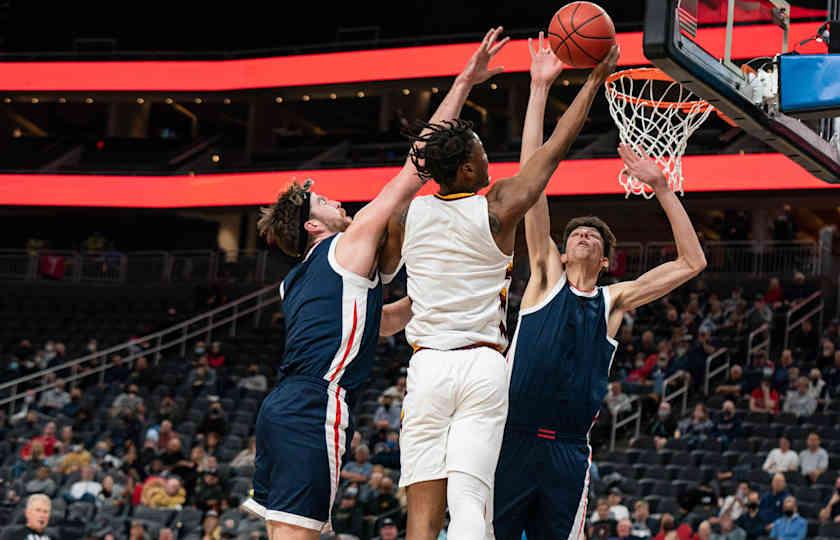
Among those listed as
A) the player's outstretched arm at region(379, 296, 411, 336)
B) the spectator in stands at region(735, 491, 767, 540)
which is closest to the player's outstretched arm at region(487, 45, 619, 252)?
the player's outstretched arm at region(379, 296, 411, 336)

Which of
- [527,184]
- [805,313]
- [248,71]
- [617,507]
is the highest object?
[248,71]

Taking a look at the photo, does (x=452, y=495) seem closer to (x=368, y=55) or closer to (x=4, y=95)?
(x=368, y=55)

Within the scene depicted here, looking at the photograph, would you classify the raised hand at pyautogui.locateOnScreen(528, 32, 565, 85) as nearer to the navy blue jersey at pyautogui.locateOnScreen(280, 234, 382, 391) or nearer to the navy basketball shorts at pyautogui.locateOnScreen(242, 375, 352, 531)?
the navy blue jersey at pyautogui.locateOnScreen(280, 234, 382, 391)

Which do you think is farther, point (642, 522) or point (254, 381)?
point (254, 381)

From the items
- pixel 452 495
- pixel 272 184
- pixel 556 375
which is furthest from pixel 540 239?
pixel 272 184

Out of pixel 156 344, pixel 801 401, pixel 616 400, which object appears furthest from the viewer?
pixel 156 344

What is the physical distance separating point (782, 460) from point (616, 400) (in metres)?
2.94

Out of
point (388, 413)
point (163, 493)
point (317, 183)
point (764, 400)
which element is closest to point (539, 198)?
point (764, 400)

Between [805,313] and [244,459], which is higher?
[805,313]

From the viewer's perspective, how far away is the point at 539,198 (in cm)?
511

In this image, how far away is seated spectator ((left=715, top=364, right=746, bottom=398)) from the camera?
52.0 ft

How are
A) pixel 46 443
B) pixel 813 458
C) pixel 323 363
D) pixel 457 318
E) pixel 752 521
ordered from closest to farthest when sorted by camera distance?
pixel 457 318 < pixel 323 363 < pixel 752 521 < pixel 813 458 < pixel 46 443

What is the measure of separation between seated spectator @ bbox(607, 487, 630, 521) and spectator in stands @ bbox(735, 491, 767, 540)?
1.11m

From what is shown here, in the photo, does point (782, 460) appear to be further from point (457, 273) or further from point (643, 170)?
point (457, 273)
